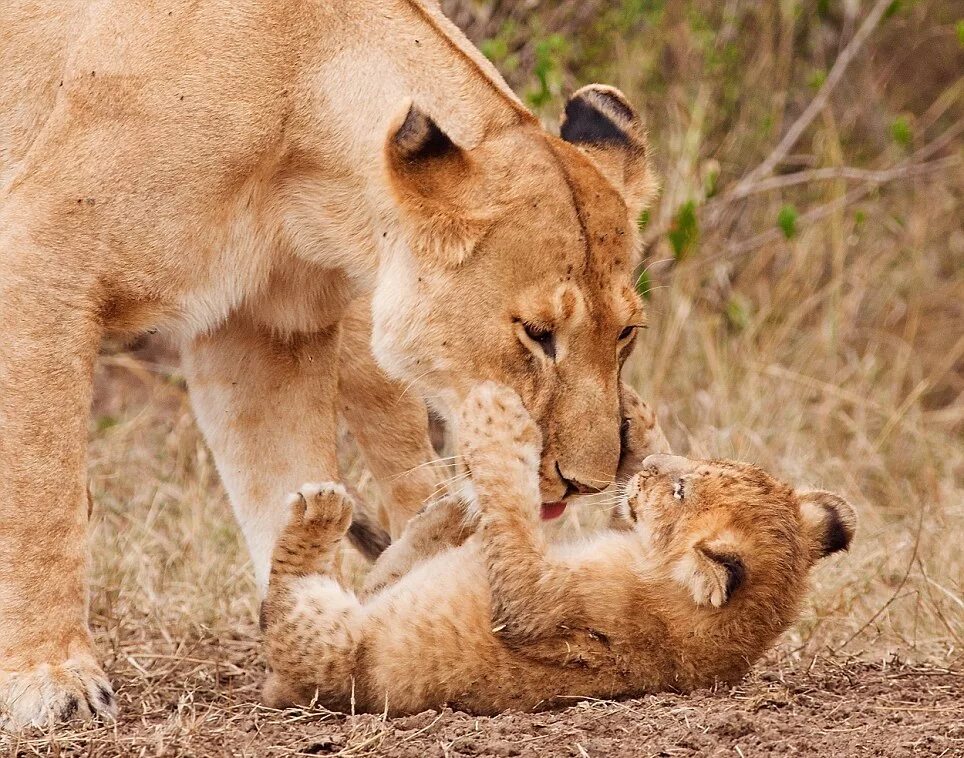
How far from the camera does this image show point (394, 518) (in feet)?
15.5

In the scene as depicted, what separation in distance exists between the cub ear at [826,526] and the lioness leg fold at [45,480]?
1625 millimetres

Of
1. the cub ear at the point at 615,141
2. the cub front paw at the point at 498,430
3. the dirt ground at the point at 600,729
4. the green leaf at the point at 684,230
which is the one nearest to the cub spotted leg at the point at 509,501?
the cub front paw at the point at 498,430

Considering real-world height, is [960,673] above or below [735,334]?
below

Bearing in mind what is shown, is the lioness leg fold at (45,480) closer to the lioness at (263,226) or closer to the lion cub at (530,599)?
the lioness at (263,226)

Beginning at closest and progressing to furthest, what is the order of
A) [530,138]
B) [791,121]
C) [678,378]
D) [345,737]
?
[345,737], [530,138], [678,378], [791,121]

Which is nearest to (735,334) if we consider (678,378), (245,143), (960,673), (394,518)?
(678,378)

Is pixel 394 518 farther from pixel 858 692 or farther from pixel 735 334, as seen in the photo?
pixel 735 334

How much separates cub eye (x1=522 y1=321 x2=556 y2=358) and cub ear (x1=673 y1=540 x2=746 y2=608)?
540 mm

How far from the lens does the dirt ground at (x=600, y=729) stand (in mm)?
3031

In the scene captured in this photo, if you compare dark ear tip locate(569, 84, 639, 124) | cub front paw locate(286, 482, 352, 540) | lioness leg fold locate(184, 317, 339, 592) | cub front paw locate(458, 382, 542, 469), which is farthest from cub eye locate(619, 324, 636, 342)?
lioness leg fold locate(184, 317, 339, 592)

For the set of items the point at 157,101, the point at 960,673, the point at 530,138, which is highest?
the point at 157,101

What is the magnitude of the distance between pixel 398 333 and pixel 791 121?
495 cm

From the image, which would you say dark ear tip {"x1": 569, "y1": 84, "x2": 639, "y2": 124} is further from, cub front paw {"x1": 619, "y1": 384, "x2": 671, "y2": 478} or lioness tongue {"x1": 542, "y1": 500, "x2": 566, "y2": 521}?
lioness tongue {"x1": 542, "y1": 500, "x2": 566, "y2": 521}

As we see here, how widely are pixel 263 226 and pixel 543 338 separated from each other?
0.72m
